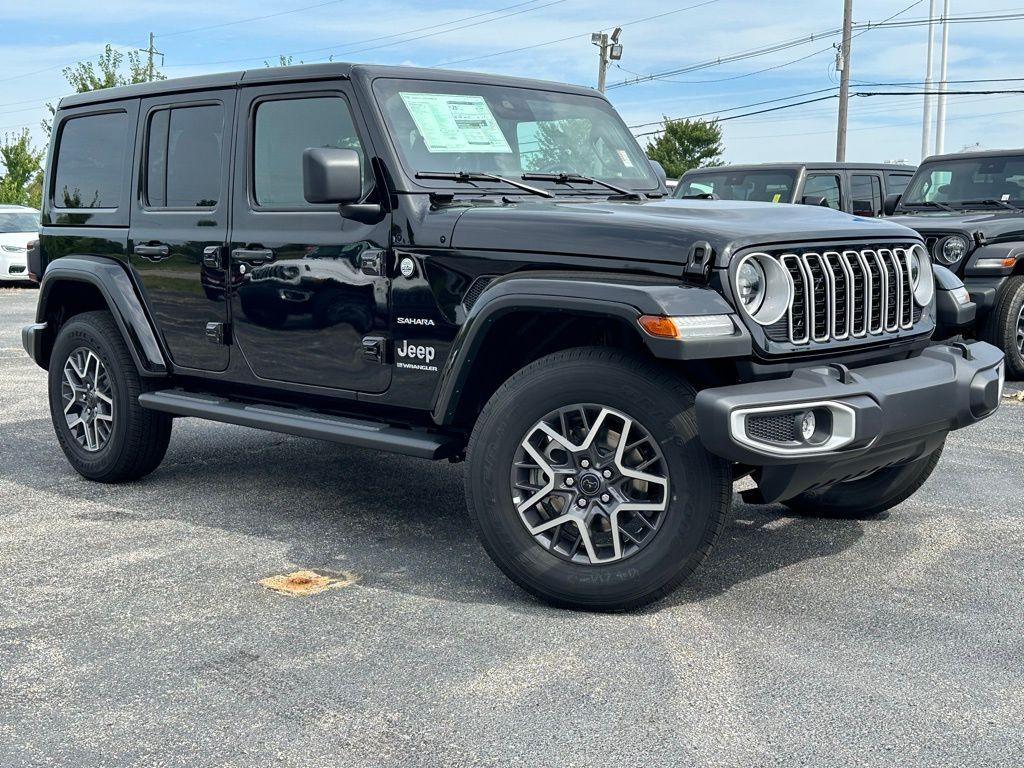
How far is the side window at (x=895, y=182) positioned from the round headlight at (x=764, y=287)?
32.4ft

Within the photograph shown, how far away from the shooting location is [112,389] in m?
6.07

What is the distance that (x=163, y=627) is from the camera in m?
4.02

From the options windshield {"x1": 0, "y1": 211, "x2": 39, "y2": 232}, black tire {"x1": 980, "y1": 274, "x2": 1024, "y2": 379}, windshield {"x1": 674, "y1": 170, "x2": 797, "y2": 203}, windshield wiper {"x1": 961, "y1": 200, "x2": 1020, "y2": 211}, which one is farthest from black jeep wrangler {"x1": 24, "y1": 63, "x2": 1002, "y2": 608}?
windshield {"x1": 0, "y1": 211, "x2": 39, "y2": 232}

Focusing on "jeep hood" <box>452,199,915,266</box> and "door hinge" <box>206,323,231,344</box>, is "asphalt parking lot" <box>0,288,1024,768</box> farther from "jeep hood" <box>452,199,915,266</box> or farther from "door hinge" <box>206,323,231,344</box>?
"jeep hood" <box>452,199,915,266</box>

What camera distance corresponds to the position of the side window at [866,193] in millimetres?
12820

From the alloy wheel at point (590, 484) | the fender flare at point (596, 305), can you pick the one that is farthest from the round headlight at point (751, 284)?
the alloy wheel at point (590, 484)

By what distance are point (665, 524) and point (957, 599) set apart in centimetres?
118

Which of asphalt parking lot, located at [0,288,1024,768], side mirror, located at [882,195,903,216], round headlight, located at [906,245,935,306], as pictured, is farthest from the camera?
side mirror, located at [882,195,903,216]

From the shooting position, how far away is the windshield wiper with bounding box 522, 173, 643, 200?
16.8 feet

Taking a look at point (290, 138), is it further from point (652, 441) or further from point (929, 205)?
point (929, 205)

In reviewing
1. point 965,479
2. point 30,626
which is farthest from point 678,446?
point 965,479

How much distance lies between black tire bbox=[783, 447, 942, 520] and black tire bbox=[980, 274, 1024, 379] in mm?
4198

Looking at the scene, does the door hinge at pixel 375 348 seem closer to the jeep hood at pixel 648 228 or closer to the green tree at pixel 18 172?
the jeep hood at pixel 648 228

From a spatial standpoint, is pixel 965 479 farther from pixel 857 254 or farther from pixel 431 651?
pixel 431 651
